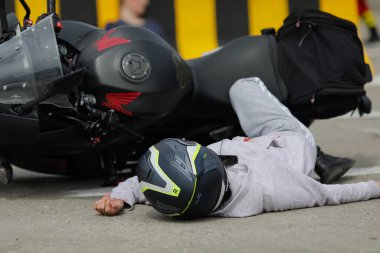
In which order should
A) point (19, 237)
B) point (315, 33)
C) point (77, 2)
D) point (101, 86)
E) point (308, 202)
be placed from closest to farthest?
point (19, 237) → point (308, 202) → point (101, 86) → point (315, 33) → point (77, 2)

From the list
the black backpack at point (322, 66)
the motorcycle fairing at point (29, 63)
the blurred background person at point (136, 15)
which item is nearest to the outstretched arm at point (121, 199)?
the motorcycle fairing at point (29, 63)

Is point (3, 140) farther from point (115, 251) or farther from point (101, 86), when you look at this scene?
point (115, 251)

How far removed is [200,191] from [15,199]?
127cm

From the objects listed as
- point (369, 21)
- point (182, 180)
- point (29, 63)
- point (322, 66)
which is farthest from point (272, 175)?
point (369, 21)

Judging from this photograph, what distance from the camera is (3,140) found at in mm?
4781

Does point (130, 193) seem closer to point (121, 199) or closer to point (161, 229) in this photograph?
point (121, 199)

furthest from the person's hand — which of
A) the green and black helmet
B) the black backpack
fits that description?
the black backpack

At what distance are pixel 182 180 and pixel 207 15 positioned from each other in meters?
4.51

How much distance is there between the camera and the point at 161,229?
14.1ft

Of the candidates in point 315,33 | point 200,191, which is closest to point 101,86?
point 200,191

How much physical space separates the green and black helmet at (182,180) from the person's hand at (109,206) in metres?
0.27

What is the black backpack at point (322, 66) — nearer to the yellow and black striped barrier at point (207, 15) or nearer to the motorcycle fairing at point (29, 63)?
the motorcycle fairing at point (29, 63)

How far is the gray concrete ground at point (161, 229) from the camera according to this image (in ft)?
13.0

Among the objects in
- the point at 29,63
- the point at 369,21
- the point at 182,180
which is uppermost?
the point at 29,63
